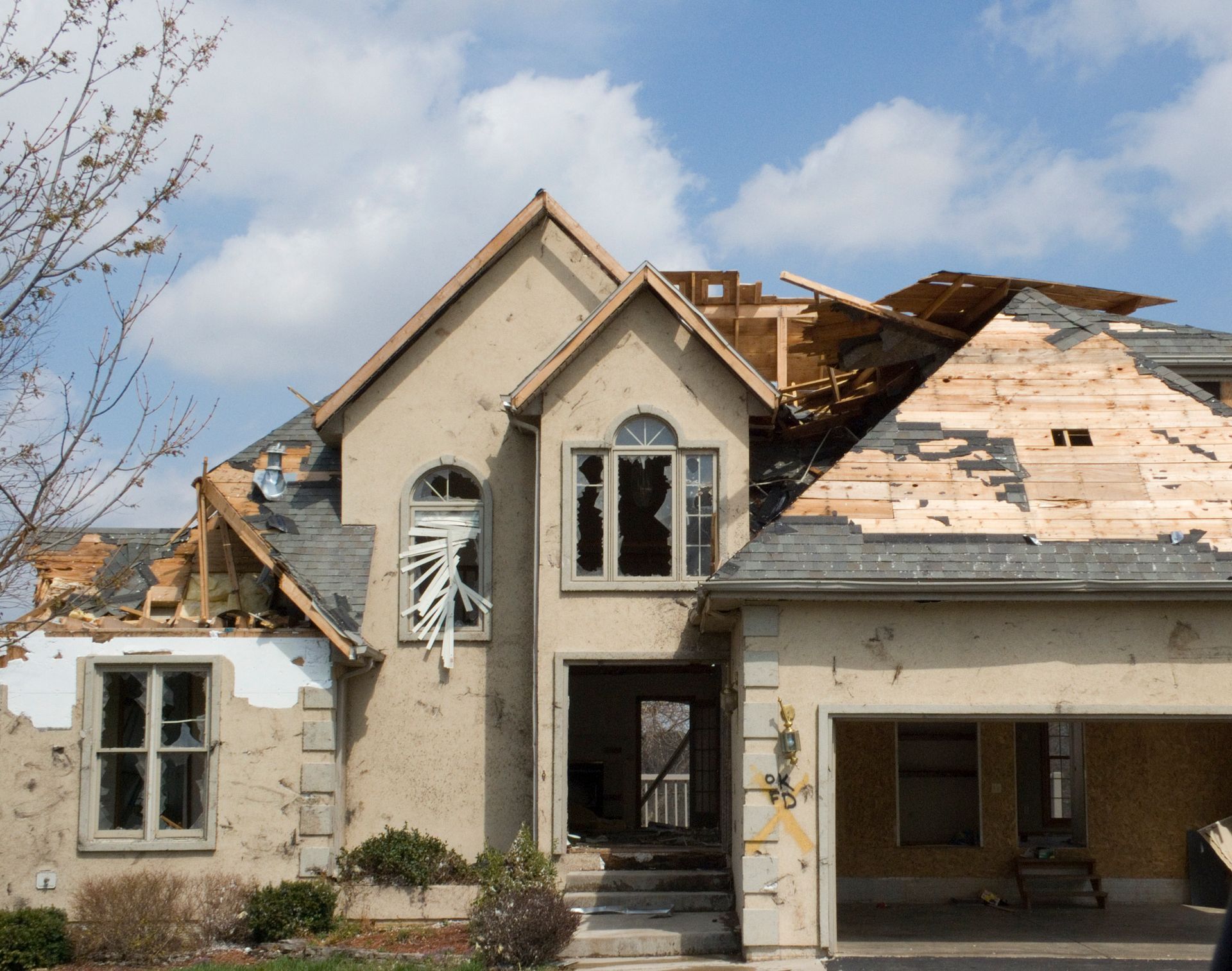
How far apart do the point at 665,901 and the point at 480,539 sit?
4.96m

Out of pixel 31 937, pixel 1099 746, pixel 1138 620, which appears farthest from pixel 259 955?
pixel 1099 746

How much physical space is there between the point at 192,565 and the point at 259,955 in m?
4.71

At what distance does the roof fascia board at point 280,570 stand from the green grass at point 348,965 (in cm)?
330

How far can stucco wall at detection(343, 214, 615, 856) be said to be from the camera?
16.4 metres

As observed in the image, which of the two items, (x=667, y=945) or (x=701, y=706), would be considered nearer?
(x=667, y=945)

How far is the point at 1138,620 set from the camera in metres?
13.1

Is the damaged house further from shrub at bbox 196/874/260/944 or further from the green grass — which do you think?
the green grass

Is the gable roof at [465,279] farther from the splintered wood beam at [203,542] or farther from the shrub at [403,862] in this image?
the shrub at [403,862]

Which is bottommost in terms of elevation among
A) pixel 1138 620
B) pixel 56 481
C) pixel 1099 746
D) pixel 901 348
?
pixel 1099 746

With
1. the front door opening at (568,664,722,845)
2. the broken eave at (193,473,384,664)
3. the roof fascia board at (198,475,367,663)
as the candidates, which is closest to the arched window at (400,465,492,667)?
the broken eave at (193,473,384,664)

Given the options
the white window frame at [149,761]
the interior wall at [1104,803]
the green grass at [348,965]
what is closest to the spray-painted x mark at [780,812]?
the green grass at [348,965]

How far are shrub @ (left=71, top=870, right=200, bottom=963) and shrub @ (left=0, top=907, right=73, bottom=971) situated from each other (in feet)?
0.60

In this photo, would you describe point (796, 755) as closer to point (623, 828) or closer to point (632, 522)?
point (632, 522)

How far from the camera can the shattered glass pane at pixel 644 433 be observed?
1617cm
